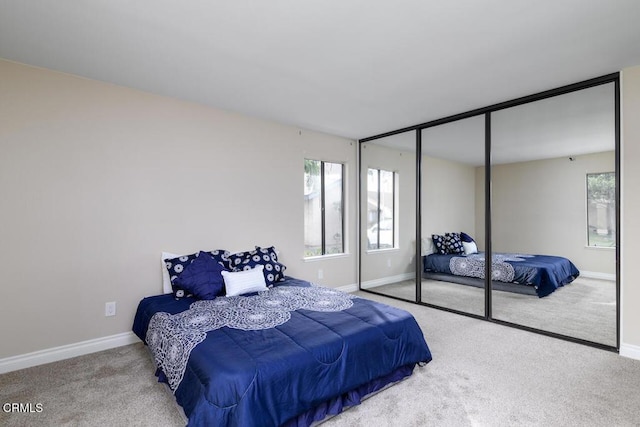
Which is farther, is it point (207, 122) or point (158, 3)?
point (207, 122)

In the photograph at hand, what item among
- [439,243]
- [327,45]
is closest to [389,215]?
[439,243]

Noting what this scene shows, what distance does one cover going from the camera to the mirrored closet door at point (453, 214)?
3781mm

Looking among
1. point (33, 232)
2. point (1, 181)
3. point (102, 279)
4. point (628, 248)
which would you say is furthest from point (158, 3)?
point (628, 248)

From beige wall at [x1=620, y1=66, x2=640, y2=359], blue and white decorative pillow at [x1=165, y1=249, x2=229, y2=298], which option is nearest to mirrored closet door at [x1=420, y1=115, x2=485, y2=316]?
beige wall at [x1=620, y1=66, x2=640, y2=359]

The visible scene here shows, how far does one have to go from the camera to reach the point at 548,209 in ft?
10.6

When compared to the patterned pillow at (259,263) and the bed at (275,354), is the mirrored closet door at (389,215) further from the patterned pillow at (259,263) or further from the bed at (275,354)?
the bed at (275,354)

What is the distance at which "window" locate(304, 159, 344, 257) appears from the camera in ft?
15.1

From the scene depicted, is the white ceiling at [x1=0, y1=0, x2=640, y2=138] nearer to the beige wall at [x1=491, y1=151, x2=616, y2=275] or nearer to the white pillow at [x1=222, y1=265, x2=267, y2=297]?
the beige wall at [x1=491, y1=151, x2=616, y2=275]

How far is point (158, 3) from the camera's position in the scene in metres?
1.85

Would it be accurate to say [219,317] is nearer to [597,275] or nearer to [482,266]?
[482,266]

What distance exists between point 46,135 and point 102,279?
4.39 feet

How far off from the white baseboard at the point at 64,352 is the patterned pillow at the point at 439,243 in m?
3.69

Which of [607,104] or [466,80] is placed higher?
[466,80]

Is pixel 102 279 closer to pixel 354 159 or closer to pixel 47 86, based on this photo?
pixel 47 86
